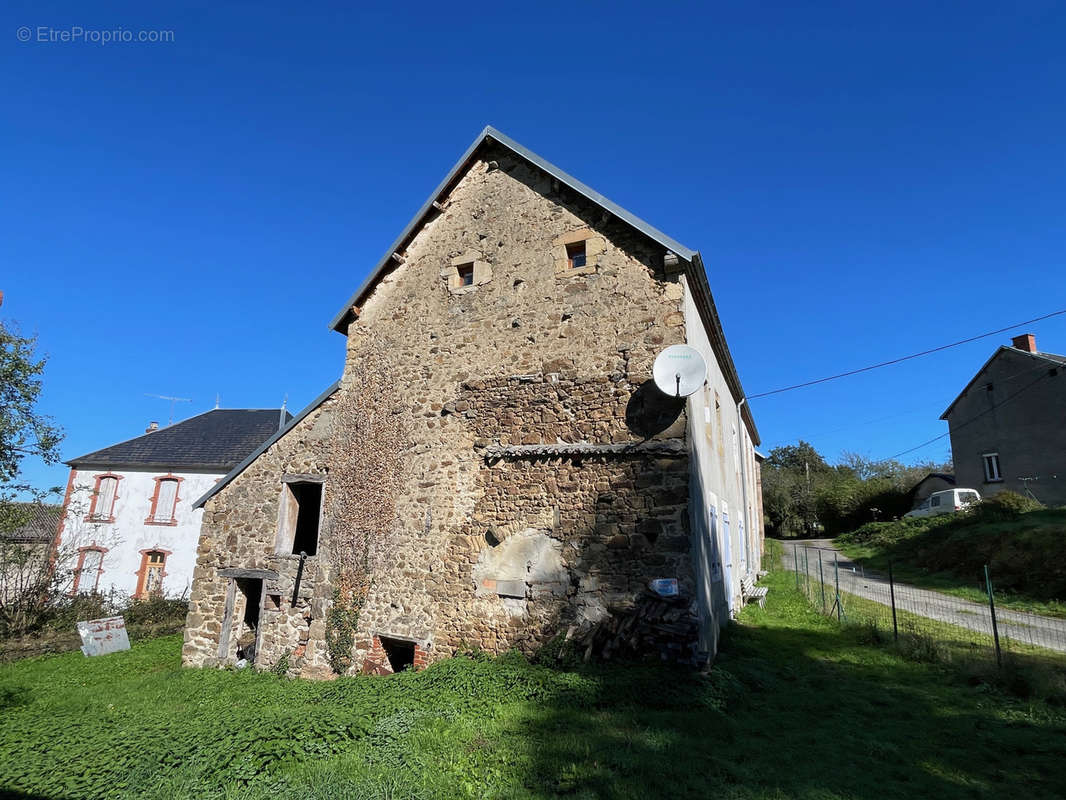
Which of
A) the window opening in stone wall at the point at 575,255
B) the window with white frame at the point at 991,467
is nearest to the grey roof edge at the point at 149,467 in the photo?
the window opening in stone wall at the point at 575,255

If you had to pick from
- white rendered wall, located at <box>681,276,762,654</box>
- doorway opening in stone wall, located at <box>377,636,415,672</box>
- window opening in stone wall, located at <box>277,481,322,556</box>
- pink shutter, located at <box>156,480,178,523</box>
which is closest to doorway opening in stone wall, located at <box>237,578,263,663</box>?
window opening in stone wall, located at <box>277,481,322,556</box>

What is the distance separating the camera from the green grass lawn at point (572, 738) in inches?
181

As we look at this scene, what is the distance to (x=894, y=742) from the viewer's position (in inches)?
217

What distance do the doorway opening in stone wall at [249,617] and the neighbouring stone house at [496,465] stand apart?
0.17 ft

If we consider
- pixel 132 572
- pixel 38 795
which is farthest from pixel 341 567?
pixel 132 572

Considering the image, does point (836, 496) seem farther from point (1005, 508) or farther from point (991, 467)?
point (1005, 508)

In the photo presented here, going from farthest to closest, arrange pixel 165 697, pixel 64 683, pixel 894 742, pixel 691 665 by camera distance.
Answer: pixel 64 683
pixel 165 697
pixel 691 665
pixel 894 742

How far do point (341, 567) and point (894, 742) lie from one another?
8651mm

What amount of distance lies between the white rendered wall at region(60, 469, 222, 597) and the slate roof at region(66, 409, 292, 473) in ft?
1.46

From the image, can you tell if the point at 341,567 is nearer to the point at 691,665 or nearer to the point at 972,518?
the point at 691,665

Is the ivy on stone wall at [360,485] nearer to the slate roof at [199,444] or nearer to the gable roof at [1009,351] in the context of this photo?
the slate roof at [199,444]

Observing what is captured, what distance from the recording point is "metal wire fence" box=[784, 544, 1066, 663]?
28.2ft

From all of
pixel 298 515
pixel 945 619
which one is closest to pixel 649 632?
pixel 945 619

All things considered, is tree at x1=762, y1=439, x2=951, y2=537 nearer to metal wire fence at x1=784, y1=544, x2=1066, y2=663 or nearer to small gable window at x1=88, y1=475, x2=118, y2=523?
metal wire fence at x1=784, y1=544, x2=1066, y2=663
